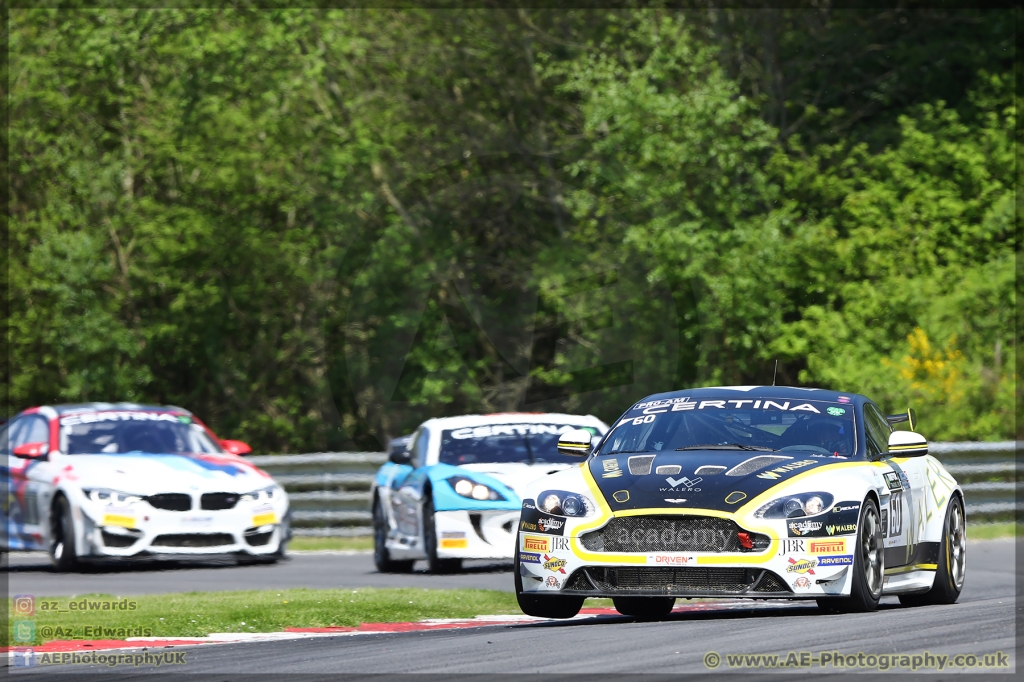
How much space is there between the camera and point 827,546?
9500 millimetres

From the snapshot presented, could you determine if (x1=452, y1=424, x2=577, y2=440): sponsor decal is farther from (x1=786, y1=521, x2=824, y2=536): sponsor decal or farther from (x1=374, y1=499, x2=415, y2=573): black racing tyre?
(x1=786, y1=521, x2=824, y2=536): sponsor decal

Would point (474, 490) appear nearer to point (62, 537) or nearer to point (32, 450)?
point (62, 537)

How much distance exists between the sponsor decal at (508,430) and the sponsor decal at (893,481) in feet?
19.7

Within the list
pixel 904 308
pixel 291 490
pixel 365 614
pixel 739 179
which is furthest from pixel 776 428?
pixel 739 179

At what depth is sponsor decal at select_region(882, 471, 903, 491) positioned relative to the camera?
1044 centimetres

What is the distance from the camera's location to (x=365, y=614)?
460 inches

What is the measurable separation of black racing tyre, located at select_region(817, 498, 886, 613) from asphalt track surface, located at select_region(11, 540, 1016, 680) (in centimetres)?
8

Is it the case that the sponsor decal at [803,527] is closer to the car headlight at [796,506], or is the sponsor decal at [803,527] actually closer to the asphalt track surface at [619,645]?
the car headlight at [796,506]

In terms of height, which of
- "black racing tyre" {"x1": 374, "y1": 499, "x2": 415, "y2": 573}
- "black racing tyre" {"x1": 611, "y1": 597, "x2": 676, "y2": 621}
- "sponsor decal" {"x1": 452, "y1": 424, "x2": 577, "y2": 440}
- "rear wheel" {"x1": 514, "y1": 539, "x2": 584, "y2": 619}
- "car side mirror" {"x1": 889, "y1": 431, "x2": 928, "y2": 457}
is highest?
"car side mirror" {"x1": 889, "y1": 431, "x2": 928, "y2": 457}

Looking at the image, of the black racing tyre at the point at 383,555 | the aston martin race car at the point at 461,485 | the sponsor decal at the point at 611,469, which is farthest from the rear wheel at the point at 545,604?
the black racing tyre at the point at 383,555

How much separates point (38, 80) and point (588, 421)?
22.3 metres

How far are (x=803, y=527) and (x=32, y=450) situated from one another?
9828 mm

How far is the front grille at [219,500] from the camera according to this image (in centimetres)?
1650

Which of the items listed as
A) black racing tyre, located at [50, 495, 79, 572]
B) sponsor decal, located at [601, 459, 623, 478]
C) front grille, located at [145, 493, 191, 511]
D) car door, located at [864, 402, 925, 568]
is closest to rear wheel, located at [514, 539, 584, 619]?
sponsor decal, located at [601, 459, 623, 478]
